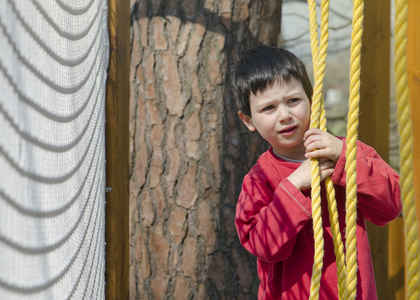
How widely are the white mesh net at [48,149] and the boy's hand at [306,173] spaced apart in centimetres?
47

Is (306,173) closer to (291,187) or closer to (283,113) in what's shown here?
(291,187)

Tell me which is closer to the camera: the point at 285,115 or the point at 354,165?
the point at 354,165

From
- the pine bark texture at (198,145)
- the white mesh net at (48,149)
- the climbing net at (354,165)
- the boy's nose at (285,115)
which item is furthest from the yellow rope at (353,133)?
the pine bark texture at (198,145)

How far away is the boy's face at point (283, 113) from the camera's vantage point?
48.2 inches

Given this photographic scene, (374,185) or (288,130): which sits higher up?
(288,130)

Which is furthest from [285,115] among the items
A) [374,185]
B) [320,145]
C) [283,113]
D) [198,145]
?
[198,145]

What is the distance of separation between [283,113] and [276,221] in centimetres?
25

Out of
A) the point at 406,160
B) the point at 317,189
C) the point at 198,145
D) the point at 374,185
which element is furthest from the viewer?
the point at 198,145

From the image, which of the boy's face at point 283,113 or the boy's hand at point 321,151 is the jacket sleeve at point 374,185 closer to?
the boy's hand at point 321,151

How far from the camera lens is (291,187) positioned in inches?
45.8

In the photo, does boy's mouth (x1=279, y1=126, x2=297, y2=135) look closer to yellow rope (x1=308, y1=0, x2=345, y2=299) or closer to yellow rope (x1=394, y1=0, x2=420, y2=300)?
yellow rope (x1=308, y1=0, x2=345, y2=299)

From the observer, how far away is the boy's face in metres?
1.22

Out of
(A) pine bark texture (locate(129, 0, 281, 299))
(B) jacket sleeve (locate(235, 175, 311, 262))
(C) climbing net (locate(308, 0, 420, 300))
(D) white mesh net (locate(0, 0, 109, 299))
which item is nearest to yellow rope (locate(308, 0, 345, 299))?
(C) climbing net (locate(308, 0, 420, 300))

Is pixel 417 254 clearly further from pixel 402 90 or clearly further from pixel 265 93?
pixel 265 93
